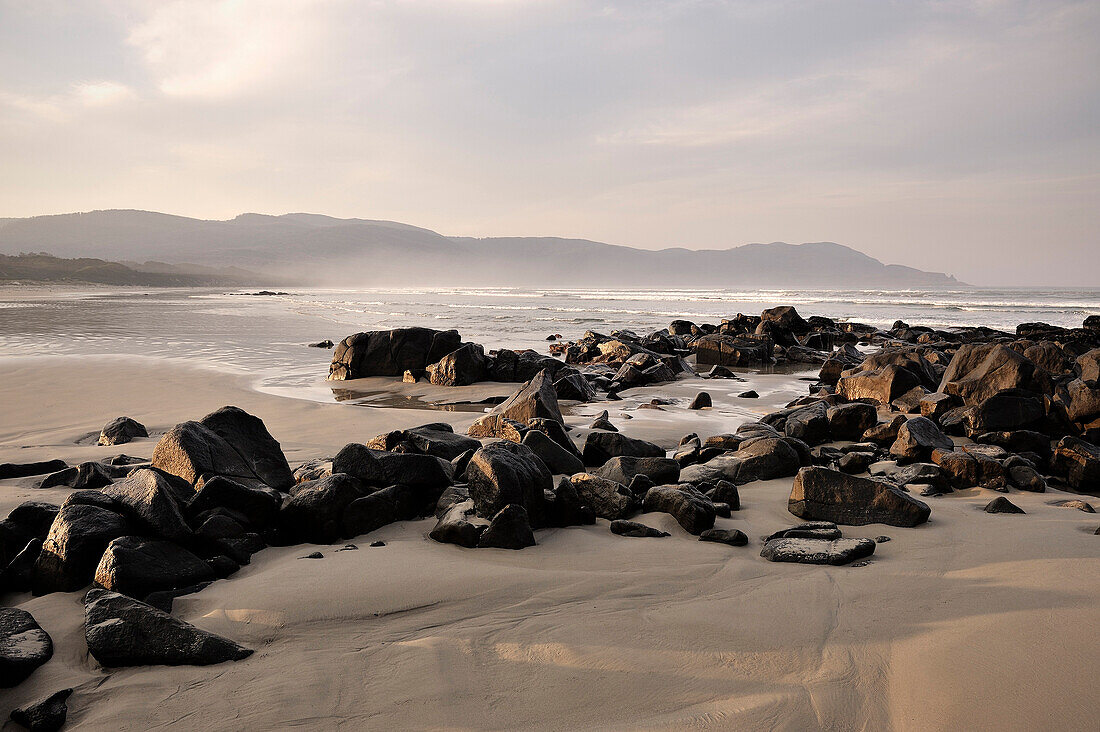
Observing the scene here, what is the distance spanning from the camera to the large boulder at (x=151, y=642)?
2316mm

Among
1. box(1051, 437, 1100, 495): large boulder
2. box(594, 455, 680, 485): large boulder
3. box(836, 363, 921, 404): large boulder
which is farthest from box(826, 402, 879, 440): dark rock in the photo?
box(594, 455, 680, 485): large boulder

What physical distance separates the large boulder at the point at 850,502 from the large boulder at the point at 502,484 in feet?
5.64

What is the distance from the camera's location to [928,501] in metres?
4.55

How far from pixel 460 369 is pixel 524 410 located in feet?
15.0

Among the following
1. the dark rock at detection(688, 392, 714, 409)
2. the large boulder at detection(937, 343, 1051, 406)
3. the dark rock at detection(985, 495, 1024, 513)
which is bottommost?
the dark rock at detection(688, 392, 714, 409)

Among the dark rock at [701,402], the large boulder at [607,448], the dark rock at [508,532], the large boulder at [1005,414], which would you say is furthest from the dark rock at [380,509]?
the large boulder at [1005,414]

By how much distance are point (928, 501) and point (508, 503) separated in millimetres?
3012

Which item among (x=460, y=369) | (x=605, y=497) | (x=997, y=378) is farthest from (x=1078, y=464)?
(x=460, y=369)

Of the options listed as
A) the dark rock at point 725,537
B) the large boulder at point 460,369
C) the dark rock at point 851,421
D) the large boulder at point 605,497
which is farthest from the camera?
the large boulder at point 460,369

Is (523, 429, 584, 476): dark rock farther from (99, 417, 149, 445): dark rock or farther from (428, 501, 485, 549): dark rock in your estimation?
(99, 417, 149, 445): dark rock

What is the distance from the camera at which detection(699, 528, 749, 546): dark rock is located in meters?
3.64

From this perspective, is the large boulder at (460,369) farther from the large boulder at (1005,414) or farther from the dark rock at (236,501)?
the dark rock at (236,501)

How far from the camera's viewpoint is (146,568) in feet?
9.56

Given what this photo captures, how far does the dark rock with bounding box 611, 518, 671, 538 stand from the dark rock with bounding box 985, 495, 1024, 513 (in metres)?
2.24
